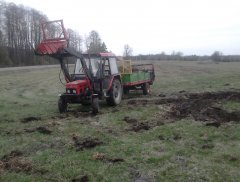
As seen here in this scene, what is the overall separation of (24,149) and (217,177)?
13.6ft

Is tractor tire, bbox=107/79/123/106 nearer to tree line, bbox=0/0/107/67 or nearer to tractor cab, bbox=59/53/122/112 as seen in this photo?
tractor cab, bbox=59/53/122/112

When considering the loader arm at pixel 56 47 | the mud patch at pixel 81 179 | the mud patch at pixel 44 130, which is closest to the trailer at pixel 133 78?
the loader arm at pixel 56 47

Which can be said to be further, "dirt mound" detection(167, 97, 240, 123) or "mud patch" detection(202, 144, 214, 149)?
"dirt mound" detection(167, 97, 240, 123)

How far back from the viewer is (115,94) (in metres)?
14.2

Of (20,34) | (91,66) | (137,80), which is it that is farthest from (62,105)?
(20,34)

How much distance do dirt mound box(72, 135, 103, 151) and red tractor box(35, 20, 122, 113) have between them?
11.6 ft

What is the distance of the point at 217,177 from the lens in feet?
19.5

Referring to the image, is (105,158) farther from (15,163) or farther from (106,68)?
(106,68)

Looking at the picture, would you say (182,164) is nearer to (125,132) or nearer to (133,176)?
(133,176)

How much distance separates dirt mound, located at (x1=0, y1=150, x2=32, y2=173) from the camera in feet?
21.7

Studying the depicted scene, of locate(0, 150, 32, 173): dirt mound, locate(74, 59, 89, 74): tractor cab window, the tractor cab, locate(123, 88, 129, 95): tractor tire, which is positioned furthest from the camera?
locate(123, 88, 129, 95): tractor tire

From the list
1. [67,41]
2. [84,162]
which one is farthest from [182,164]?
[67,41]

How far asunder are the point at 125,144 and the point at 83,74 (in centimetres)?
570

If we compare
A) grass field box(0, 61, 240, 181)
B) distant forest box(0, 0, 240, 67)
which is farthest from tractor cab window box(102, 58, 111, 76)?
distant forest box(0, 0, 240, 67)
